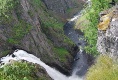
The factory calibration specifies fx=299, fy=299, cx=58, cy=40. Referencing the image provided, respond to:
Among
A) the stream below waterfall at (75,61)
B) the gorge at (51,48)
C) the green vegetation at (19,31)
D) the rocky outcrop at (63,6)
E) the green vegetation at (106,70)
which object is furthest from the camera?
the rocky outcrop at (63,6)

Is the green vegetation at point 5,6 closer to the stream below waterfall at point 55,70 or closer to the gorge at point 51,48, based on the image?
the gorge at point 51,48

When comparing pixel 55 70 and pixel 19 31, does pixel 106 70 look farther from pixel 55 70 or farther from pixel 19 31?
pixel 19 31

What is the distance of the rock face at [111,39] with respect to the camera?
35.9m

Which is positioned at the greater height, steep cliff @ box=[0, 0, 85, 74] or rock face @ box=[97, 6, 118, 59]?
rock face @ box=[97, 6, 118, 59]

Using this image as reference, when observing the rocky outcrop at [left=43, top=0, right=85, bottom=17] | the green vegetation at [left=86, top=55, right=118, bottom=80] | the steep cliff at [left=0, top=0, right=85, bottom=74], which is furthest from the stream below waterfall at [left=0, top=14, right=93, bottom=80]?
the rocky outcrop at [left=43, top=0, right=85, bottom=17]

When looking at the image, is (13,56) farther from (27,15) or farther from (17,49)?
(27,15)

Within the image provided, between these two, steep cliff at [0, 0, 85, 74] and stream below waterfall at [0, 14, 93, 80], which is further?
steep cliff at [0, 0, 85, 74]

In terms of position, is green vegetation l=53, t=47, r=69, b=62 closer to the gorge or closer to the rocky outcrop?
the gorge

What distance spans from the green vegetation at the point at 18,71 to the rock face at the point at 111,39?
45.6ft

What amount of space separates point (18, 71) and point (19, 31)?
842 inches

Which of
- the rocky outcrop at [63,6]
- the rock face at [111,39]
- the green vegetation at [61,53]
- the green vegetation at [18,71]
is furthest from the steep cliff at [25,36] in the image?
the rocky outcrop at [63,6]

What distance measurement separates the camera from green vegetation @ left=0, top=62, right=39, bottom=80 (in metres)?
45.9

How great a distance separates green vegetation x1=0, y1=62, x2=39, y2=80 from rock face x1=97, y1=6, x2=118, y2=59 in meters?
13.9

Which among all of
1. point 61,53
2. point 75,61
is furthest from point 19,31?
point 75,61
